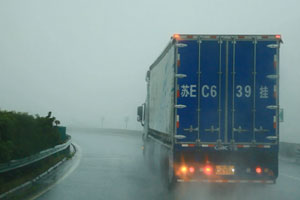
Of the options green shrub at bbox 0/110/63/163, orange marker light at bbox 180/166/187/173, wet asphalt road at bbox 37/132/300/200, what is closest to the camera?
orange marker light at bbox 180/166/187/173

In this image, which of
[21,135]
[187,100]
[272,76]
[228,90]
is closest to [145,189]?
[187,100]

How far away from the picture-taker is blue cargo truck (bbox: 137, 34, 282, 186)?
10.9 metres

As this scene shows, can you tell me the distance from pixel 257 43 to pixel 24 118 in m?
7.06

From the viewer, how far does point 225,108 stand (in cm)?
1098

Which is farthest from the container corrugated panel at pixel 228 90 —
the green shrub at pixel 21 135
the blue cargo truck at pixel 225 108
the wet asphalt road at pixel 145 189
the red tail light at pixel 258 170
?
the green shrub at pixel 21 135

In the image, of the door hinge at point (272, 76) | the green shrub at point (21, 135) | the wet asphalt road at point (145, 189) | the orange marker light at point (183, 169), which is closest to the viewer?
the door hinge at point (272, 76)

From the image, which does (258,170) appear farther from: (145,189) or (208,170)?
(145,189)

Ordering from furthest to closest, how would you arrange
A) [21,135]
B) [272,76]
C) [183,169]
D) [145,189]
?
[21,135] < [145,189] < [183,169] < [272,76]

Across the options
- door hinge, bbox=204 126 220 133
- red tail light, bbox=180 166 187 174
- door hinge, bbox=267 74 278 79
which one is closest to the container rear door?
door hinge, bbox=204 126 220 133

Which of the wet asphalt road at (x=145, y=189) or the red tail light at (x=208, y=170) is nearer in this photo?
the red tail light at (x=208, y=170)

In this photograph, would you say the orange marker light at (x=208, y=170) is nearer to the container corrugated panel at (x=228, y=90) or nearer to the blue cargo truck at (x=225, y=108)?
the blue cargo truck at (x=225, y=108)

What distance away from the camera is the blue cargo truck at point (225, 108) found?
431 inches

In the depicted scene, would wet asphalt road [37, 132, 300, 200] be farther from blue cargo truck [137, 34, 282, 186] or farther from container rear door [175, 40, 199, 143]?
container rear door [175, 40, 199, 143]

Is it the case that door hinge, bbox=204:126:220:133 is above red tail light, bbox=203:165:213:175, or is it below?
above
